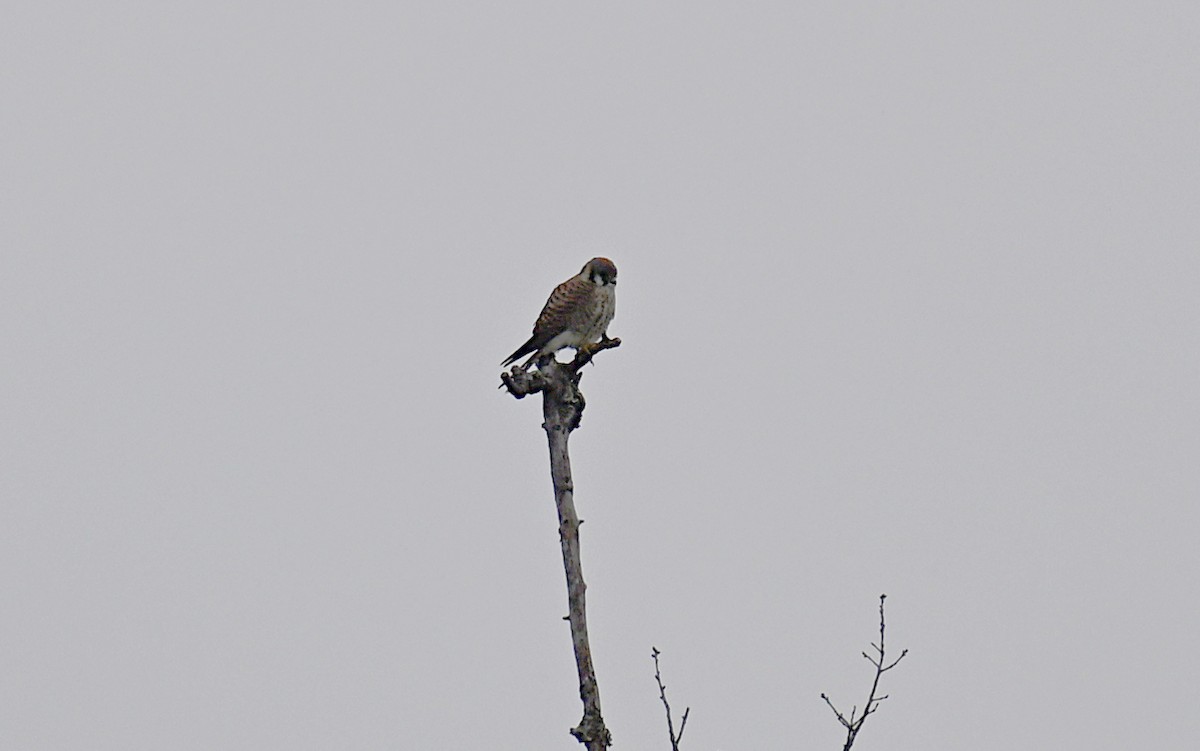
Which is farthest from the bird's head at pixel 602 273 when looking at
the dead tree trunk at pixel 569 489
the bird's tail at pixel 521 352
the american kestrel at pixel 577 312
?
the dead tree trunk at pixel 569 489

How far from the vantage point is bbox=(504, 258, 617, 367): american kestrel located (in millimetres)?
5852

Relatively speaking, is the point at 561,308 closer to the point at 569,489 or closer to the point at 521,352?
the point at 521,352

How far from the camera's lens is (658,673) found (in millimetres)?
3873

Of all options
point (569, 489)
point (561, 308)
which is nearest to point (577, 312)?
point (561, 308)

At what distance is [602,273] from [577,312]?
9.8 inches

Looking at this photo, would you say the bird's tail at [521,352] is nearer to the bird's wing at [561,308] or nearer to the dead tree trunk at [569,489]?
the bird's wing at [561,308]

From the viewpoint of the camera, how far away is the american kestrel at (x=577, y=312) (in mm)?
5852

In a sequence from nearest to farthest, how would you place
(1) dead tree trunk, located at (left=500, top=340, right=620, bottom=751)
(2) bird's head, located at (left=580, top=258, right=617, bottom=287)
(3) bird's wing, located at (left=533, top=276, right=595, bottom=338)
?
(1) dead tree trunk, located at (left=500, top=340, right=620, bottom=751) → (3) bird's wing, located at (left=533, top=276, right=595, bottom=338) → (2) bird's head, located at (left=580, top=258, right=617, bottom=287)

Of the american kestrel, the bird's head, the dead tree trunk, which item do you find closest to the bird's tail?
the american kestrel

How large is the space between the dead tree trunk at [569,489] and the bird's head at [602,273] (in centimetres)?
126

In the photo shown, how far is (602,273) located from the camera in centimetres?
605

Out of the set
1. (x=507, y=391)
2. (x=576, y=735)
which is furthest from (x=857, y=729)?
(x=507, y=391)

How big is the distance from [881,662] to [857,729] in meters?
0.44

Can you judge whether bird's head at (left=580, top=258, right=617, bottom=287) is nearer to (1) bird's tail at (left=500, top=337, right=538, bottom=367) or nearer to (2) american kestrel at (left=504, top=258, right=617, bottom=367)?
(2) american kestrel at (left=504, top=258, right=617, bottom=367)
